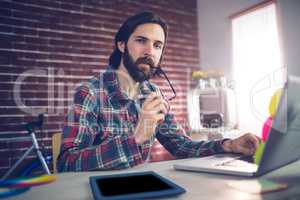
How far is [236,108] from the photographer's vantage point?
3.03 meters

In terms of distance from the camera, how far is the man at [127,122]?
1.12m

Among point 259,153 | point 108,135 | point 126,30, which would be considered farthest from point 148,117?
point 126,30

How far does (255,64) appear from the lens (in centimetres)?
286

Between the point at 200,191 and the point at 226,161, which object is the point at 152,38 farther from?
the point at 200,191

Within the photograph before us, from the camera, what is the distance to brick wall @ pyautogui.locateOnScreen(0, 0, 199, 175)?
2.38 m

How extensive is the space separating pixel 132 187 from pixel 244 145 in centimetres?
58

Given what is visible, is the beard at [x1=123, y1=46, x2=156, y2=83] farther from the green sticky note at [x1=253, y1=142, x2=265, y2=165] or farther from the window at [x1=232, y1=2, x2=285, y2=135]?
the green sticky note at [x1=253, y1=142, x2=265, y2=165]

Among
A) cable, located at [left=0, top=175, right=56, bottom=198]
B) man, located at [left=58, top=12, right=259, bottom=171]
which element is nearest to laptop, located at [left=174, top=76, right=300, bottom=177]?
man, located at [left=58, top=12, right=259, bottom=171]

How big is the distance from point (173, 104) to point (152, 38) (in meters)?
1.03

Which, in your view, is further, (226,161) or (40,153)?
(40,153)

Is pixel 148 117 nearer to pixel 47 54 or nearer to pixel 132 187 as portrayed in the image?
pixel 132 187

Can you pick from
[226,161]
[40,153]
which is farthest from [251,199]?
[40,153]

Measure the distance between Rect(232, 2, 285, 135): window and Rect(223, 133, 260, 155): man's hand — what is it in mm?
1607

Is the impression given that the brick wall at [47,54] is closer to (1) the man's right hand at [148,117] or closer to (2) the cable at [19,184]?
(1) the man's right hand at [148,117]
